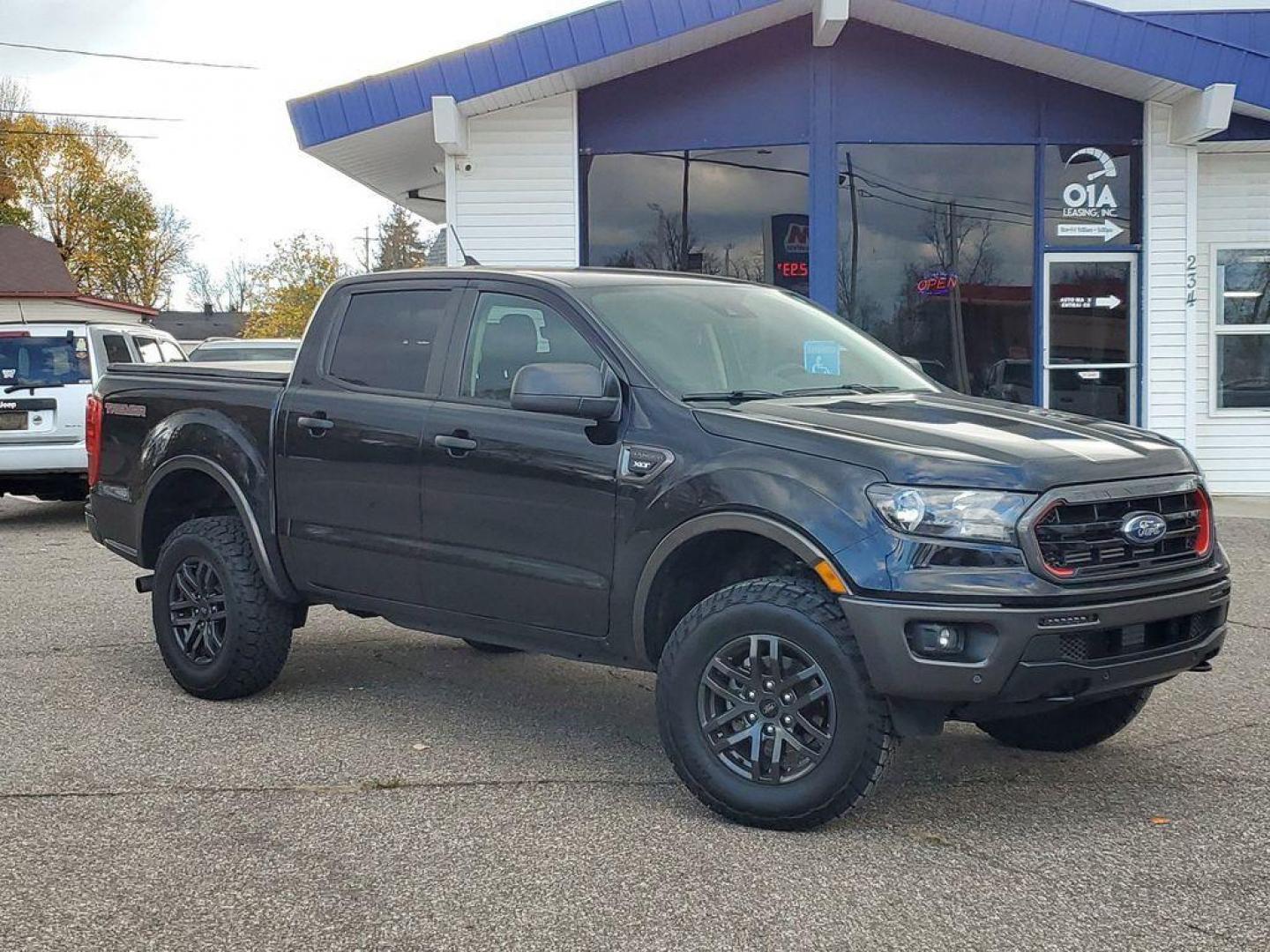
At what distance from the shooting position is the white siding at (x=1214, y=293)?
47.8ft

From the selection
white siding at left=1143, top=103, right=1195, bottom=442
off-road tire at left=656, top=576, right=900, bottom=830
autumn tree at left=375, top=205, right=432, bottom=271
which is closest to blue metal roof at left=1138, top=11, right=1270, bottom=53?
white siding at left=1143, top=103, right=1195, bottom=442

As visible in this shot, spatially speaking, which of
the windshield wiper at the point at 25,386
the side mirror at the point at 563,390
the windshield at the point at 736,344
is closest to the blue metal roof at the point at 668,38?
the windshield wiper at the point at 25,386

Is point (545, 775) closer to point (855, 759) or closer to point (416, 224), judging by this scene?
point (855, 759)

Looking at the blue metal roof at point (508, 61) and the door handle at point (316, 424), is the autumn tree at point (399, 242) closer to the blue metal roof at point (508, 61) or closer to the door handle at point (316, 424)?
the blue metal roof at point (508, 61)

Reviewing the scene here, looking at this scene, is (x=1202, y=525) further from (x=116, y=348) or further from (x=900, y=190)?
(x=116, y=348)

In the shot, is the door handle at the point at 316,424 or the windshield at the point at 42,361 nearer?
the door handle at the point at 316,424

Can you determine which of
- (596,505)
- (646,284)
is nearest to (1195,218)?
(646,284)

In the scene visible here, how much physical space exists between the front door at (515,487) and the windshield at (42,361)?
349 inches

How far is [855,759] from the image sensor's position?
14.3 feet

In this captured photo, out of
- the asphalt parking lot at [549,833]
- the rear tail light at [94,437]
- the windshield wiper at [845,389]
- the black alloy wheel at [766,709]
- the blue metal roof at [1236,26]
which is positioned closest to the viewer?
the asphalt parking lot at [549,833]

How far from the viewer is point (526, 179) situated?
46.2ft

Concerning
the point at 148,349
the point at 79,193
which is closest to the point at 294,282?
the point at 79,193

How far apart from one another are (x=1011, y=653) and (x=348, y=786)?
7.78ft

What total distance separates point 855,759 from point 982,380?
10.2m
